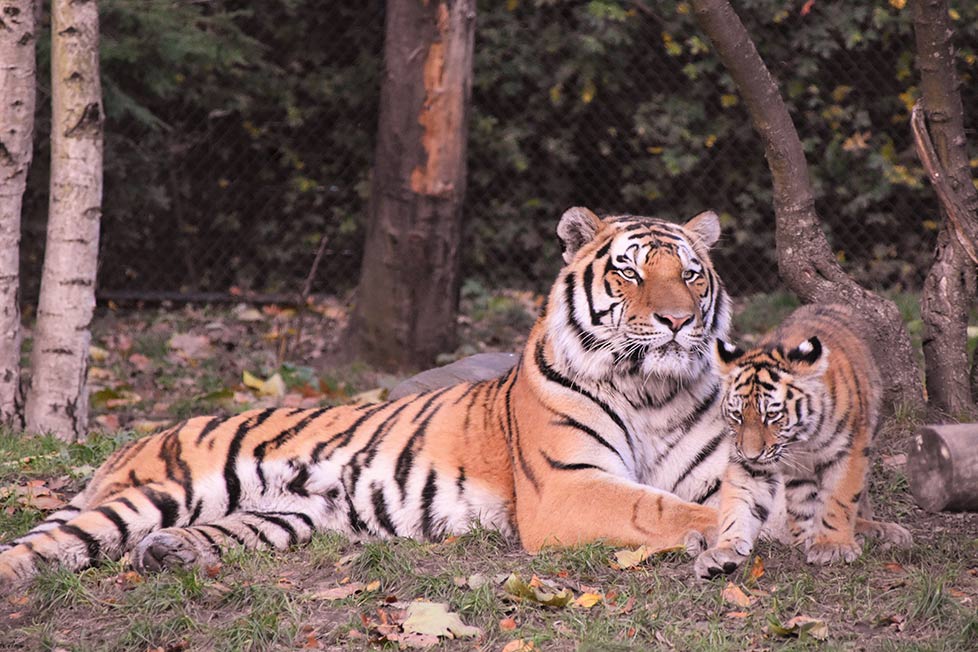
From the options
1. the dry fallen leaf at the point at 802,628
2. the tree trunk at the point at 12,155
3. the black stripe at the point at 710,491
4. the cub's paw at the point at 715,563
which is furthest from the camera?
the tree trunk at the point at 12,155

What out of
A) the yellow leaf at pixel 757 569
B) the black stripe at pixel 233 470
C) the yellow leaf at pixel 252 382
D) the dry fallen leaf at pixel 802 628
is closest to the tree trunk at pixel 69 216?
the yellow leaf at pixel 252 382

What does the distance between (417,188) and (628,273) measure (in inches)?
153

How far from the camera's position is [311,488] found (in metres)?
4.97

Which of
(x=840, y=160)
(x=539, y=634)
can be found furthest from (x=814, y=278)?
(x=840, y=160)

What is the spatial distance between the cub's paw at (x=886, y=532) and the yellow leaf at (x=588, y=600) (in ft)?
3.55

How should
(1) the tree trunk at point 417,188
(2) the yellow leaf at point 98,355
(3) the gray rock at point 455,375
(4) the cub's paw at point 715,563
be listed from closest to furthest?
(4) the cub's paw at point 715,563
(3) the gray rock at point 455,375
(1) the tree trunk at point 417,188
(2) the yellow leaf at point 98,355

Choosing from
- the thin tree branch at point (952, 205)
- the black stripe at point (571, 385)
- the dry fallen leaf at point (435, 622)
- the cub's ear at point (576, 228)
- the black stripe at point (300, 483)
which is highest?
the thin tree branch at point (952, 205)

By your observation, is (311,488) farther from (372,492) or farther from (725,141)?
(725,141)

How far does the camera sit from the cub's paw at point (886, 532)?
428cm

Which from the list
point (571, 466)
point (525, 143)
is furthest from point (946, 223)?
point (525, 143)

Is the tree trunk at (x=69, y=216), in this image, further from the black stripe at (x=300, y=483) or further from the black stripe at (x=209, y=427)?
the black stripe at (x=300, y=483)

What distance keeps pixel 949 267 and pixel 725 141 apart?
4569 millimetres

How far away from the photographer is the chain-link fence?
32.1 feet

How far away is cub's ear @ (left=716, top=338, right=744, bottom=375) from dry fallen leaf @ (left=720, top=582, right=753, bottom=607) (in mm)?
717
